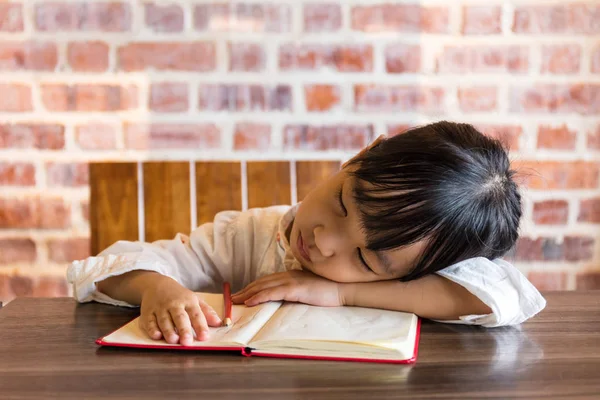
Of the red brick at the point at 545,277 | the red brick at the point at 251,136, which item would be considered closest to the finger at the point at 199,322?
the red brick at the point at 251,136

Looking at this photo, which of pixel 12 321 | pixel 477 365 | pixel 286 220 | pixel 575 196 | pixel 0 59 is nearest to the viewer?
pixel 477 365

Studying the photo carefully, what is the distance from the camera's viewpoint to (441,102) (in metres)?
1.54

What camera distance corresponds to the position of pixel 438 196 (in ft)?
2.53

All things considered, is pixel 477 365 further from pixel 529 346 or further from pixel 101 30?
pixel 101 30

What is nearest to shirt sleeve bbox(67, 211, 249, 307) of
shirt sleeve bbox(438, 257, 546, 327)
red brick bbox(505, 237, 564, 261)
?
shirt sleeve bbox(438, 257, 546, 327)

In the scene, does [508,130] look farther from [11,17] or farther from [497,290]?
[11,17]

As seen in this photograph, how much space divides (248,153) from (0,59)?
59 centimetres

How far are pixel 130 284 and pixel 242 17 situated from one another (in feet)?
2.72

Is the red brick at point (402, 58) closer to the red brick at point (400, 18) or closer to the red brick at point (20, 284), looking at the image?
the red brick at point (400, 18)

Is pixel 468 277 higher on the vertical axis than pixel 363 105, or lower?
lower

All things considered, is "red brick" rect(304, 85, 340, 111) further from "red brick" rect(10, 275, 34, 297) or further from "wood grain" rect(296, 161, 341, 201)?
"red brick" rect(10, 275, 34, 297)

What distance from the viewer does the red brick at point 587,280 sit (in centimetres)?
161

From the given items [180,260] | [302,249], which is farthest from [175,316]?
[180,260]

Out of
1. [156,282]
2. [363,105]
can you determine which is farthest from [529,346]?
[363,105]
